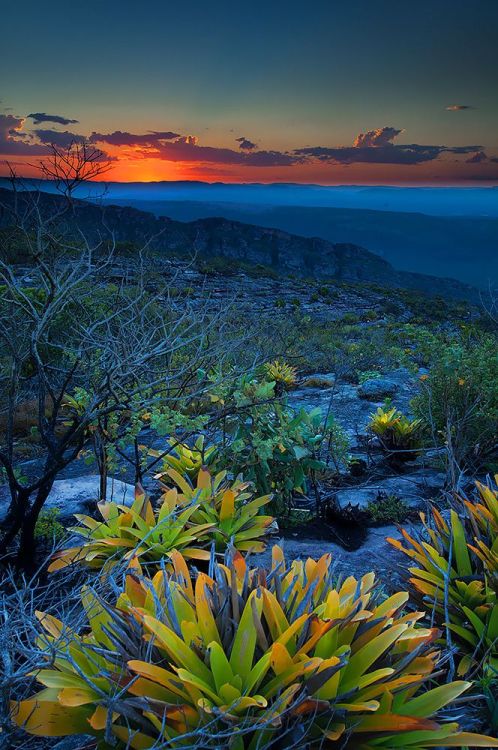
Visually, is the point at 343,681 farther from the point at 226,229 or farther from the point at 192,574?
the point at 226,229

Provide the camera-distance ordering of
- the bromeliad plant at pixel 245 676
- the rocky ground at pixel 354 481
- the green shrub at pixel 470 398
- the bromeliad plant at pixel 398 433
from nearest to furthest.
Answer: the bromeliad plant at pixel 245 676 < the rocky ground at pixel 354 481 < the green shrub at pixel 470 398 < the bromeliad plant at pixel 398 433

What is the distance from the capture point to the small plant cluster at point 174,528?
113 inches

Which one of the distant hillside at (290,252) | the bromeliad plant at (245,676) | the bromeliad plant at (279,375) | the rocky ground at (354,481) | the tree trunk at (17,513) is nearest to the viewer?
the bromeliad plant at (245,676)

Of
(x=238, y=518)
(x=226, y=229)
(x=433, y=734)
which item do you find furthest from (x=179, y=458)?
(x=226, y=229)

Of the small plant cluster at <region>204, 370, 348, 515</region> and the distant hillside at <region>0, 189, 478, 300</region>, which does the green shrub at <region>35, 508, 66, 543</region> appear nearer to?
the small plant cluster at <region>204, 370, 348, 515</region>

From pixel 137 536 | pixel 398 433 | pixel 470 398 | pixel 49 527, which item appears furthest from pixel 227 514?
pixel 470 398

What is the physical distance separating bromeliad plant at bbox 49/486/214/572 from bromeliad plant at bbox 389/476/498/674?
1.10m

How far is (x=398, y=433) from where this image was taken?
18.4 feet

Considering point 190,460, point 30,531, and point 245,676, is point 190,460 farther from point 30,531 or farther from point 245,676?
point 245,676

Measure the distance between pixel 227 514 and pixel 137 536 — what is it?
58 centimetres

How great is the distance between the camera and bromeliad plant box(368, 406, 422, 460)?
558 centimetres

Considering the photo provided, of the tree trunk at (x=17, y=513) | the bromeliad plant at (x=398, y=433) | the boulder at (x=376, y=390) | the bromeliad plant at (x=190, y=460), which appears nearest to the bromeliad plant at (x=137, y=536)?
the tree trunk at (x=17, y=513)

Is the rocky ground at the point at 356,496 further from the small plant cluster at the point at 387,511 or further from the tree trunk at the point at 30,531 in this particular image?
the tree trunk at the point at 30,531

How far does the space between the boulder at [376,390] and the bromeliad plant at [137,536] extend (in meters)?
5.85
